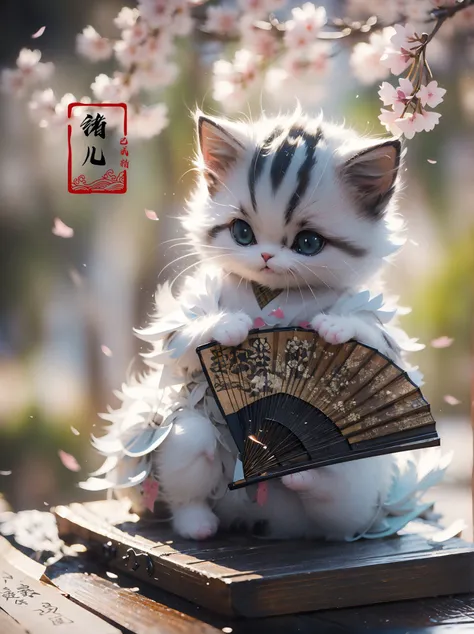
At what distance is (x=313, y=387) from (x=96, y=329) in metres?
0.84

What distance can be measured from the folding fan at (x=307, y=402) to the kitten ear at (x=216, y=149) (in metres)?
0.31

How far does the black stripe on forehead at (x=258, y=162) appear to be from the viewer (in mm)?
1355

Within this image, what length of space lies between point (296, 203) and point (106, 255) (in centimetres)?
79

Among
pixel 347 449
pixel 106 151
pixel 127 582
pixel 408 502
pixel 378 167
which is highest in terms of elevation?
pixel 106 151

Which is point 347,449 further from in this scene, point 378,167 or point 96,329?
point 96,329

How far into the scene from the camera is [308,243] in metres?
1.36

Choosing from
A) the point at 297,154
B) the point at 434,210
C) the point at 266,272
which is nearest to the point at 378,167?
the point at 297,154

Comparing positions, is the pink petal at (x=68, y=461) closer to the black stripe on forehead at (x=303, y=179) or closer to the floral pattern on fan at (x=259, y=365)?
the floral pattern on fan at (x=259, y=365)

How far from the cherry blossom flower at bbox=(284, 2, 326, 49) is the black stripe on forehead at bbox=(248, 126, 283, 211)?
1.40 feet

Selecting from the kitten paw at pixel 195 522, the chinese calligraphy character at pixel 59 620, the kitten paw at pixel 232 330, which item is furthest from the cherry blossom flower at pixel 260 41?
the chinese calligraphy character at pixel 59 620

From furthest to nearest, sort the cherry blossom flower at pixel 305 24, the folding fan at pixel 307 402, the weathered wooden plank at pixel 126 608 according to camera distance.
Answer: the cherry blossom flower at pixel 305 24, the folding fan at pixel 307 402, the weathered wooden plank at pixel 126 608

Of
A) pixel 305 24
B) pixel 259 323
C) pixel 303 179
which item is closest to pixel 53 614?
pixel 259 323

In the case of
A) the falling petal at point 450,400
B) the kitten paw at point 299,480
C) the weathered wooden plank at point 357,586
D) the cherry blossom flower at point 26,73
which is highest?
the cherry blossom flower at point 26,73

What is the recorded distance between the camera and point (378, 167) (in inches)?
53.7
